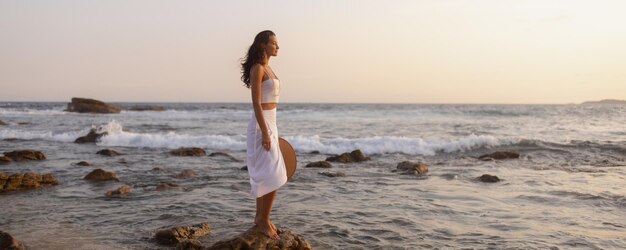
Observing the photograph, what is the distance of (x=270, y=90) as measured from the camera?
477cm

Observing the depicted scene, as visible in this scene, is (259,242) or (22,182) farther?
(22,182)

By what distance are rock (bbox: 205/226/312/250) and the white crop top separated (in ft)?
4.17

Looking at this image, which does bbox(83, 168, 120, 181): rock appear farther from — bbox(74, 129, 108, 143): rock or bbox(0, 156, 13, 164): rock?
bbox(74, 129, 108, 143): rock

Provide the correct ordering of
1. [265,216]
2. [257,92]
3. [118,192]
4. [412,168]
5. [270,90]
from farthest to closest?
[412,168], [118,192], [265,216], [270,90], [257,92]

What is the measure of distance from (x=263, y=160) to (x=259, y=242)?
0.76 meters

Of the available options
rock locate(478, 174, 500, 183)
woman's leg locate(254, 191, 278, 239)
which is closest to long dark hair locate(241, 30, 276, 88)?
woman's leg locate(254, 191, 278, 239)

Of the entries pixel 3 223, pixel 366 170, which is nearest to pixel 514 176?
pixel 366 170

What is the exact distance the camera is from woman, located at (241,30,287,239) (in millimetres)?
4672

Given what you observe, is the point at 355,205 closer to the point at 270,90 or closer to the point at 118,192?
the point at 270,90

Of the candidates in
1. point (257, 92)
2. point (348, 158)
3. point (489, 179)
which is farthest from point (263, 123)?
point (348, 158)

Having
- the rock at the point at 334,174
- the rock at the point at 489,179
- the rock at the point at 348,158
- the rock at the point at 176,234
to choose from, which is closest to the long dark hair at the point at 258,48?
the rock at the point at 176,234

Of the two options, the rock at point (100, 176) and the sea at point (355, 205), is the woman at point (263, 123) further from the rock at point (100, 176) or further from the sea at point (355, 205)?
the rock at point (100, 176)

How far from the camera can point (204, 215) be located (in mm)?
6773

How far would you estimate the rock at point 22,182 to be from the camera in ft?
28.2
